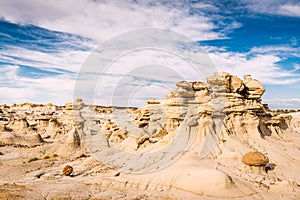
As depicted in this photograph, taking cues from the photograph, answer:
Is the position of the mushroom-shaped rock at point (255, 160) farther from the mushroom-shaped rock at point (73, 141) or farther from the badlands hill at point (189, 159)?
the mushroom-shaped rock at point (73, 141)

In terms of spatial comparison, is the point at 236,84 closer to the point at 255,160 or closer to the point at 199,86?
the point at 199,86

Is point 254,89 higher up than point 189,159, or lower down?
higher up

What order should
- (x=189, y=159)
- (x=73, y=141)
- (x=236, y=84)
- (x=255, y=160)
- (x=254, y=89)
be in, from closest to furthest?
(x=255, y=160), (x=189, y=159), (x=236, y=84), (x=254, y=89), (x=73, y=141)

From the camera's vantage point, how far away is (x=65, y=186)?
498 inches

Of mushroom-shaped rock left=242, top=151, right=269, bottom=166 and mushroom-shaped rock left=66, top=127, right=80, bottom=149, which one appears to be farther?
mushroom-shaped rock left=66, top=127, right=80, bottom=149

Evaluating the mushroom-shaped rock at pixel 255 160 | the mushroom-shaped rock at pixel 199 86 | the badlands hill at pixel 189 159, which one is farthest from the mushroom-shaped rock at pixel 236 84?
the mushroom-shaped rock at pixel 255 160

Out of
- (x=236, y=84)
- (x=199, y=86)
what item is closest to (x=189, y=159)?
(x=199, y=86)

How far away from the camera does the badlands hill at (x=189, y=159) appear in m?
11.7

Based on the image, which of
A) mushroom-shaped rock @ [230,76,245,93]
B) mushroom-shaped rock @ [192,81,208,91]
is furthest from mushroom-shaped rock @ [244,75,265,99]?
mushroom-shaped rock @ [192,81,208,91]

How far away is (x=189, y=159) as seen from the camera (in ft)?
48.2

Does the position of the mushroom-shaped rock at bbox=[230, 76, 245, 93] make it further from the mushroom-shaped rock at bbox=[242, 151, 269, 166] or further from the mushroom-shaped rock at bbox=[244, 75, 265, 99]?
the mushroom-shaped rock at bbox=[242, 151, 269, 166]

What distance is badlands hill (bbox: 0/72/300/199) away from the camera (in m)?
11.7

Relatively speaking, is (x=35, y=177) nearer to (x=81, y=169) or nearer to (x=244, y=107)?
(x=81, y=169)

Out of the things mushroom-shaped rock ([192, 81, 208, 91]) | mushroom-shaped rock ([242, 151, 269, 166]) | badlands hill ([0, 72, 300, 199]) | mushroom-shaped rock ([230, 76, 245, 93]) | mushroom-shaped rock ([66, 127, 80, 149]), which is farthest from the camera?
mushroom-shaped rock ([66, 127, 80, 149])
